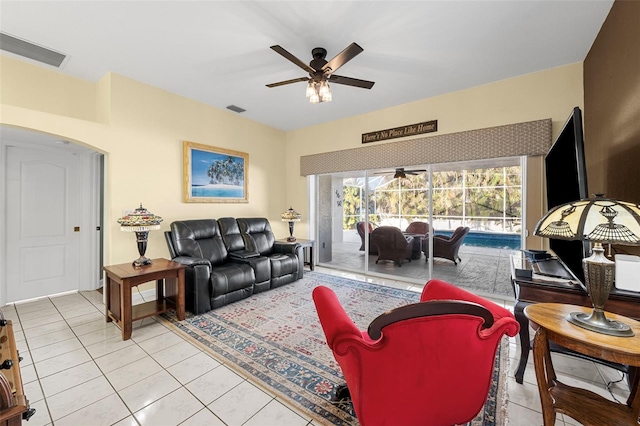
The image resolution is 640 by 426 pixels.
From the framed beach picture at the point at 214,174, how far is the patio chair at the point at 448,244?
11.7 ft

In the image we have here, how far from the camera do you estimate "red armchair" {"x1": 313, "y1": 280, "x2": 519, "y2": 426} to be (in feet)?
3.50

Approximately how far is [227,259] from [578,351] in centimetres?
380

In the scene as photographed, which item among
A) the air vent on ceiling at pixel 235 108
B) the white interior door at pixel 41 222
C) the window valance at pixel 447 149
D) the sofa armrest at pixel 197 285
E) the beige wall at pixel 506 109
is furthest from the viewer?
the air vent on ceiling at pixel 235 108

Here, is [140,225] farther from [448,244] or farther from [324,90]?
[448,244]

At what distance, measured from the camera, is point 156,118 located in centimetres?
377

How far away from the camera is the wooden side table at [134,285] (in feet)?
8.25

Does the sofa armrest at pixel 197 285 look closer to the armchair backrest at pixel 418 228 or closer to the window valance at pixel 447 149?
the window valance at pixel 447 149

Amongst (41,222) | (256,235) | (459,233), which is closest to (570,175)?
(459,233)

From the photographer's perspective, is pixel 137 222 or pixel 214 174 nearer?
pixel 137 222

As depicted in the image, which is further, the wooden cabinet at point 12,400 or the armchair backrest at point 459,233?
the armchair backrest at point 459,233

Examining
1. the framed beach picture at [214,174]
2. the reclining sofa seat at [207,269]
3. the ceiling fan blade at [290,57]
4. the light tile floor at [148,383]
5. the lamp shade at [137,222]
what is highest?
the ceiling fan blade at [290,57]

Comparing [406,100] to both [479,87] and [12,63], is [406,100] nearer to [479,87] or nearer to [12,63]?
[479,87]

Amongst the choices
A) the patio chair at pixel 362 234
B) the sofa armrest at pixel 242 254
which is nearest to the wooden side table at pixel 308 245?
the sofa armrest at pixel 242 254

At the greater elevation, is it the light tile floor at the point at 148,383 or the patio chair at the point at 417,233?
the patio chair at the point at 417,233
